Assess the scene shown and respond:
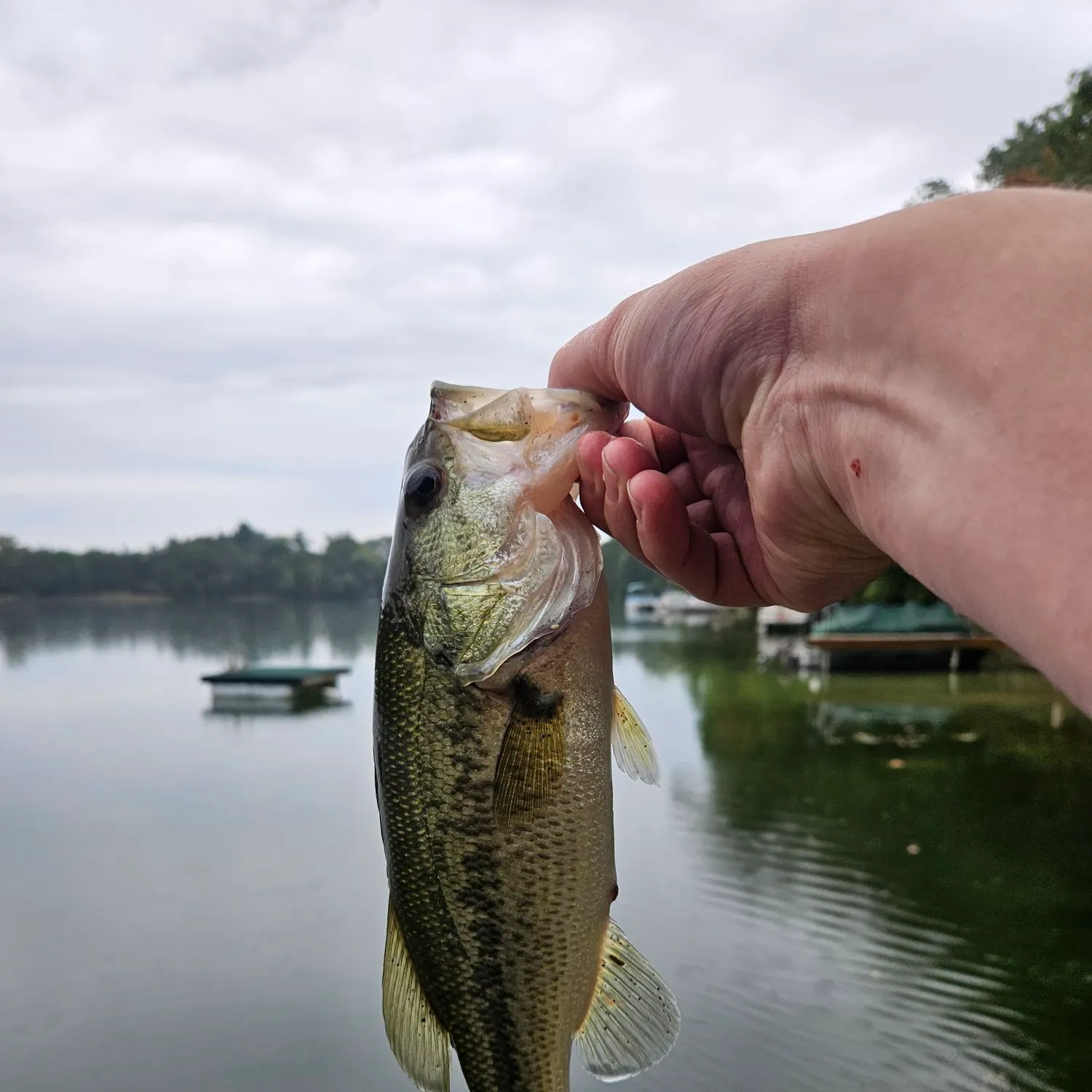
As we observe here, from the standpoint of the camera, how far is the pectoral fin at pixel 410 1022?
1986mm

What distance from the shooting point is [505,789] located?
1.90 metres

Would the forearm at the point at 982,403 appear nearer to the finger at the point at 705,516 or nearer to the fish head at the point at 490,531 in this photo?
the fish head at the point at 490,531

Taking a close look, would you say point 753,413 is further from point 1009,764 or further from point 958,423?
point 1009,764

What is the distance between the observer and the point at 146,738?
88.4ft

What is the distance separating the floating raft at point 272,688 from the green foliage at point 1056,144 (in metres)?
23.0

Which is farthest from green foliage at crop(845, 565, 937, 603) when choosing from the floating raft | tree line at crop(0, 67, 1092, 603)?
tree line at crop(0, 67, 1092, 603)

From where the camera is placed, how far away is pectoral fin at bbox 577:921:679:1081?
6.47 ft

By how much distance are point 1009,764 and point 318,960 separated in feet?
42.5

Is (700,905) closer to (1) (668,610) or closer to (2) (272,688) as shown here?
(2) (272,688)

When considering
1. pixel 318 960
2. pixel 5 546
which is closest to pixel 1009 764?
pixel 318 960

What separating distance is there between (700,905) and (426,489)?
35.8 ft

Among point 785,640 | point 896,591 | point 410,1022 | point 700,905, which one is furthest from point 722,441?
point 785,640

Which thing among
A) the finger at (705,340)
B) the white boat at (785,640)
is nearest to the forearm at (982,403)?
the finger at (705,340)

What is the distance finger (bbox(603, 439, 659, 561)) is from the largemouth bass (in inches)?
4.8
